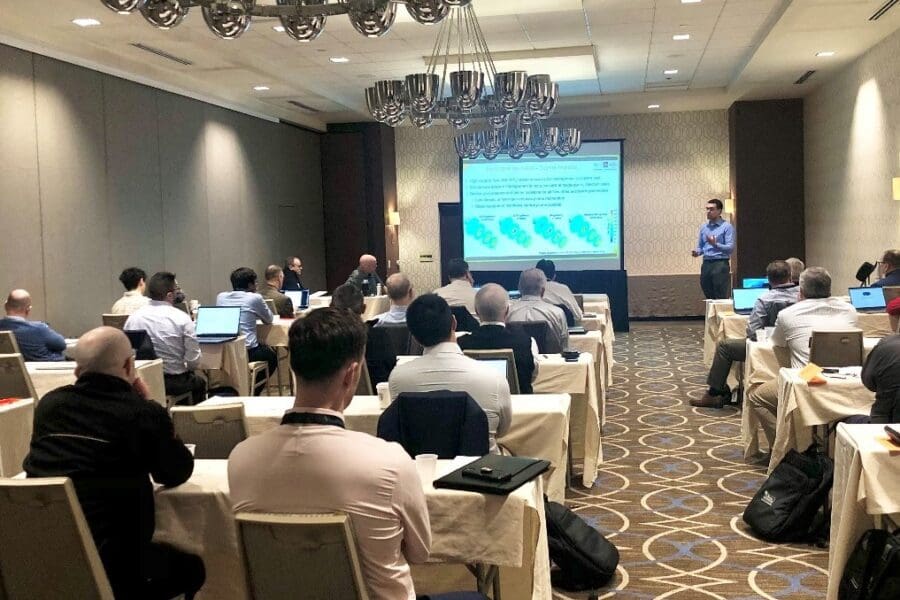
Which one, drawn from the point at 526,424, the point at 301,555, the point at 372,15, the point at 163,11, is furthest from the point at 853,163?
the point at 301,555

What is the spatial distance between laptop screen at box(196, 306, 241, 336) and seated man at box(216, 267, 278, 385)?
421mm

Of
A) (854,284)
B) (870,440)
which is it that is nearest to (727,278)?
(854,284)

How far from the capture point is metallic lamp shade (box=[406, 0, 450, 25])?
13.2 ft

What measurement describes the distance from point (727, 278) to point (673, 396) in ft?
15.9

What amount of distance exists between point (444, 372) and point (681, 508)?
2.08 meters

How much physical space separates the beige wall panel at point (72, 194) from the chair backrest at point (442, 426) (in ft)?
21.4

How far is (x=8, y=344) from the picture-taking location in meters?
6.10

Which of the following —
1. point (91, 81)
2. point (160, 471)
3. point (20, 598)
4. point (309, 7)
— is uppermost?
point (91, 81)

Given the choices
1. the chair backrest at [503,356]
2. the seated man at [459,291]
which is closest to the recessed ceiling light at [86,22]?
the seated man at [459,291]

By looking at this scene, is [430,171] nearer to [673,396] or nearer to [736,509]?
[673,396]

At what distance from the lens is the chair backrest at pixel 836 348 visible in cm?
552

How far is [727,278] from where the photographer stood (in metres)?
12.8

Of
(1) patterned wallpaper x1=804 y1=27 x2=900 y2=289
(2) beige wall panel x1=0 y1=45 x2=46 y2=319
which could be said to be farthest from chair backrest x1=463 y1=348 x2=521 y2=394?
(1) patterned wallpaper x1=804 y1=27 x2=900 y2=289

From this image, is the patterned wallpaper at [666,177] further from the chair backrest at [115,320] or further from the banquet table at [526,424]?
the banquet table at [526,424]
